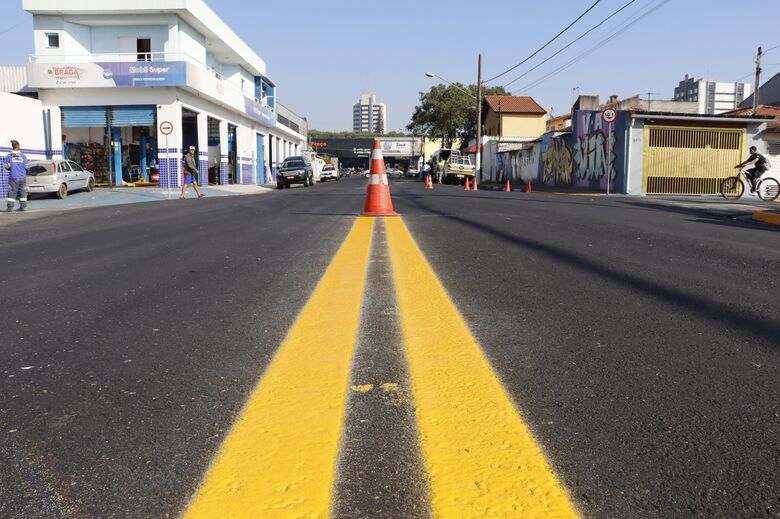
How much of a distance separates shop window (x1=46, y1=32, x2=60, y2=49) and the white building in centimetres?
4

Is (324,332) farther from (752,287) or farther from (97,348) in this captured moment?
(752,287)

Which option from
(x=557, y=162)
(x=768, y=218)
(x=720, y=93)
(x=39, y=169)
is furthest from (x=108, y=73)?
(x=720, y=93)

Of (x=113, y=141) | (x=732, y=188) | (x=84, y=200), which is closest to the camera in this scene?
(x=732, y=188)

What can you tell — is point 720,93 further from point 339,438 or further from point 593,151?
point 339,438

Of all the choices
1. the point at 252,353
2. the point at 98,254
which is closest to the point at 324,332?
the point at 252,353

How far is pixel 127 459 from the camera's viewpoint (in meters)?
1.65

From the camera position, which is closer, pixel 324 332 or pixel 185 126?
pixel 324 332

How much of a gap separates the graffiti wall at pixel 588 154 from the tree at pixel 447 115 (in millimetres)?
31356

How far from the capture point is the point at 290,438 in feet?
5.79

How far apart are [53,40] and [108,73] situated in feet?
13.0

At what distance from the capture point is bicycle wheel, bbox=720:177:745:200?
18.3 m

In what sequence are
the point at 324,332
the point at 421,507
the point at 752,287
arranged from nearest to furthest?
the point at 421,507
the point at 324,332
the point at 752,287

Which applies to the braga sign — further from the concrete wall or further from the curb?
the concrete wall

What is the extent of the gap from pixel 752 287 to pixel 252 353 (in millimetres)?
3445
